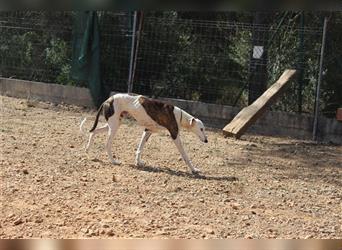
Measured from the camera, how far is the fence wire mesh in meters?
10.8

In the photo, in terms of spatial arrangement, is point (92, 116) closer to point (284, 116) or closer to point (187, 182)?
point (284, 116)

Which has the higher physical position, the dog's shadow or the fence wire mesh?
the fence wire mesh

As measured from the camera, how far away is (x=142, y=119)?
6766mm

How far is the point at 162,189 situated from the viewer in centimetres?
526

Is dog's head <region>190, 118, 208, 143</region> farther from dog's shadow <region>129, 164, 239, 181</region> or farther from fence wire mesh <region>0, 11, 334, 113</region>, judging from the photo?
fence wire mesh <region>0, 11, 334, 113</region>

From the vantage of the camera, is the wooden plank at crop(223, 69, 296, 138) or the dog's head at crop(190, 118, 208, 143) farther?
the wooden plank at crop(223, 69, 296, 138)

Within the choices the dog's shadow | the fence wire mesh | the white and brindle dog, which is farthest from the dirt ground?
the fence wire mesh

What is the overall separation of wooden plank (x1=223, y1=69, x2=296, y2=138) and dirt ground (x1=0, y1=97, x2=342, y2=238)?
389mm

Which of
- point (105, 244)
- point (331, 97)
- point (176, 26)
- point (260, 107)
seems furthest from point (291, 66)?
point (105, 244)

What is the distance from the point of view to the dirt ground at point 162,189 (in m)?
3.85

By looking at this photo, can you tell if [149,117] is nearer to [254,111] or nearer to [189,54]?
[254,111]

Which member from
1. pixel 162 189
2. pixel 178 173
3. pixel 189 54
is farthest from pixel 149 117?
pixel 189 54

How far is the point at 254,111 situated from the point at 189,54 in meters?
3.00

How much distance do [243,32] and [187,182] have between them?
6.33 metres
